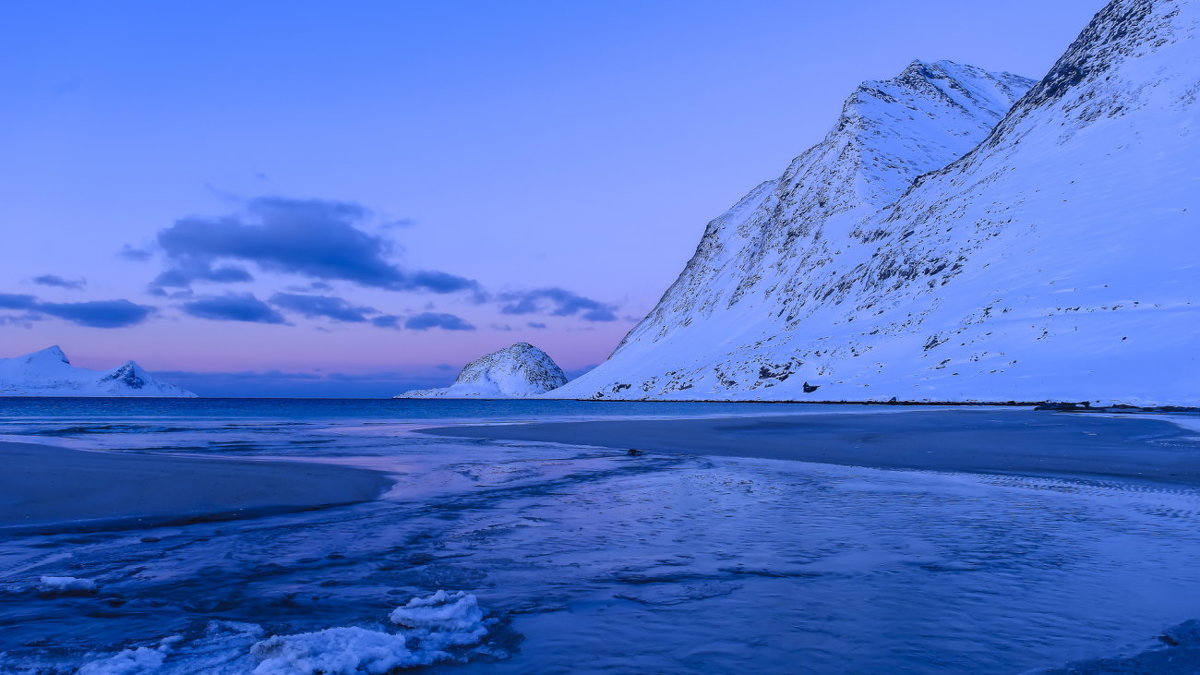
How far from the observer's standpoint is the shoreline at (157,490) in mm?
10773

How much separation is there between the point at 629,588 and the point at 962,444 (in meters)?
20.4

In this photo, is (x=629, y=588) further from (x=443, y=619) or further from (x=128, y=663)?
(x=128, y=663)

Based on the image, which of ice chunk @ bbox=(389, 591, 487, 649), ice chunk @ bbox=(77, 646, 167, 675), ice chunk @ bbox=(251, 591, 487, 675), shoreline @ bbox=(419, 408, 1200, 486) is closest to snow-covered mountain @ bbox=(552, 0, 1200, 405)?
shoreline @ bbox=(419, 408, 1200, 486)

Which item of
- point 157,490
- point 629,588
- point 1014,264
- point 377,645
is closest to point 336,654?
point 377,645

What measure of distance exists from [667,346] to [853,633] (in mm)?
172337

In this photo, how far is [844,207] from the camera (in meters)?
157

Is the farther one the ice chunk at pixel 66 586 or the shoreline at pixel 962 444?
the shoreline at pixel 962 444

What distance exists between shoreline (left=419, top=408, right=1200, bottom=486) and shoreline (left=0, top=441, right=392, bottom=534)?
12.2 meters

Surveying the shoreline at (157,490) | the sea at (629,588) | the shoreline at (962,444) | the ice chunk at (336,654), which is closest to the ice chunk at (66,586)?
the sea at (629,588)

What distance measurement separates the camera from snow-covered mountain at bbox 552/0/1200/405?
65.5 m

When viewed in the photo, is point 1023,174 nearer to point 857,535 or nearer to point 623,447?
point 623,447

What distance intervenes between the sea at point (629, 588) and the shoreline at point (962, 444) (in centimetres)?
476

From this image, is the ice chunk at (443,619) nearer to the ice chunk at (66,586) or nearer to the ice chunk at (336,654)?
the ice chunk at (336,654)

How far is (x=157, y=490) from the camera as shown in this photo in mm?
13305
